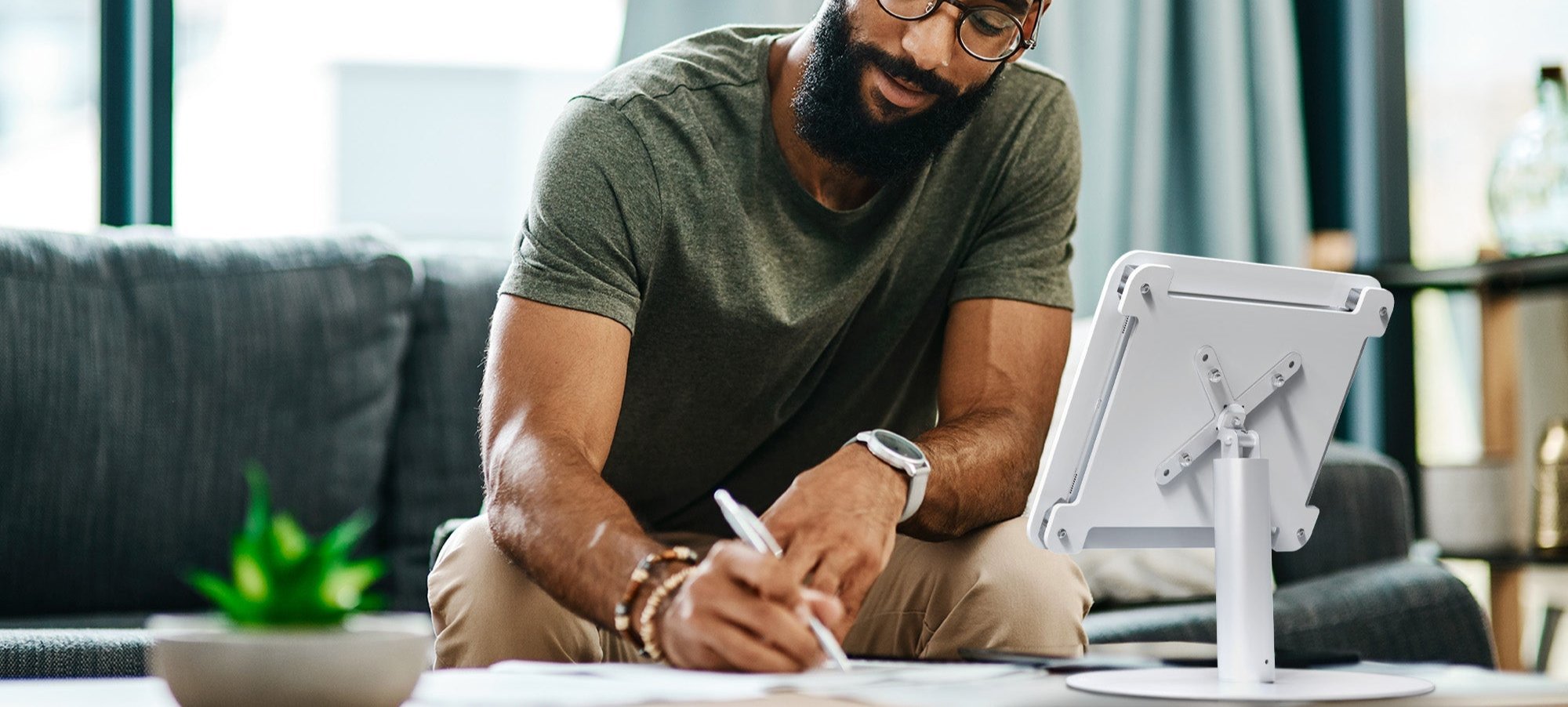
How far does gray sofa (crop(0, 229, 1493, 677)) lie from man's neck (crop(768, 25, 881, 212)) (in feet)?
1.91

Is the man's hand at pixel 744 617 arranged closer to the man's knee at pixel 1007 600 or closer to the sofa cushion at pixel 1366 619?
the man's knee at pixel 1007 600

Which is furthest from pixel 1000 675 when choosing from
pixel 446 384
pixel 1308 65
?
pixel 1308 65

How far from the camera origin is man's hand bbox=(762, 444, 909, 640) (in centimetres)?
104

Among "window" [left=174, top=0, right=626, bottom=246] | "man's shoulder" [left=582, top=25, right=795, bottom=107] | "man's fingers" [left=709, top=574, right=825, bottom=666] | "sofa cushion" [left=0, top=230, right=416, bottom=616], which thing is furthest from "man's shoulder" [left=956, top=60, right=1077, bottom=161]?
"window" [left=174, top=0, right=626, bottom=246]

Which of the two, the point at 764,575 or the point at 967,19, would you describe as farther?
the point at 967,19

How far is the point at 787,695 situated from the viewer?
0.77 meters

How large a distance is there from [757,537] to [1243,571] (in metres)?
0.31

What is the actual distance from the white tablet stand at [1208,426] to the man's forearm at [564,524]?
311mm

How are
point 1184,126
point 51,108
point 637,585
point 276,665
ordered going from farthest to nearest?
point 1184,126, point 51,108, point 637,585, point 276,665

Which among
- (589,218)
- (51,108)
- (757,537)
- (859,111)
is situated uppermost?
(51,108)

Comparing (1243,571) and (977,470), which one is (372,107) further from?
(1243,571)

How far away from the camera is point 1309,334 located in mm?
960

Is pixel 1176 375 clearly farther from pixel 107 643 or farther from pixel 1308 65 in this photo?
pixel 1308 65

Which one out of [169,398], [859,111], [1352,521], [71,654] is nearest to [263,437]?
[169,398]
